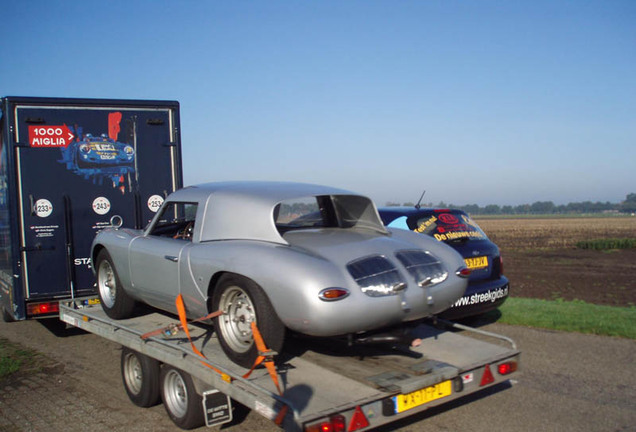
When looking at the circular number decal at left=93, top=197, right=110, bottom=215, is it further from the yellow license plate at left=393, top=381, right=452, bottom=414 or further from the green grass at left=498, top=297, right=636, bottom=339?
the green grass at left=498, top=297, right=636, bottom=339

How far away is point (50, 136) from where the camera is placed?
7.75m

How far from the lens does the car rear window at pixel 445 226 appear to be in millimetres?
7276

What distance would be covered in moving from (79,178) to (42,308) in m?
1.78

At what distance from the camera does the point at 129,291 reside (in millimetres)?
5852

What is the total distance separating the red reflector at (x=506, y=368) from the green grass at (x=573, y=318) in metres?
3.59

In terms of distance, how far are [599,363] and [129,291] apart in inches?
196

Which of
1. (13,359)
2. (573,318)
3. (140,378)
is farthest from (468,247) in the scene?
(13,359)

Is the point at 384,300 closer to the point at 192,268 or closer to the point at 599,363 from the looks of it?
the point at 192,268

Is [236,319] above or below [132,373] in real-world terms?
above

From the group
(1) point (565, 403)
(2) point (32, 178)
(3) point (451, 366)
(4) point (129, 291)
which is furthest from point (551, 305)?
(2) point (32, 178)

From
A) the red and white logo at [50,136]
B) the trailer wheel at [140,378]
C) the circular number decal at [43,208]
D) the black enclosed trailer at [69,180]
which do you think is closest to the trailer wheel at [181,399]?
the trailer wheel at [140,378]

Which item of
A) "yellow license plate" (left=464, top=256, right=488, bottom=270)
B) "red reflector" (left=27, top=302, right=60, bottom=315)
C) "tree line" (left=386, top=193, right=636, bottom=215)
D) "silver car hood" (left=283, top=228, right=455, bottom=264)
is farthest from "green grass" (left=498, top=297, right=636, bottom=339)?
"tree line" (left=386, top=193, right=636, bottom=215)

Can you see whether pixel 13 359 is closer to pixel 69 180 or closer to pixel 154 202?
pixel 69 180

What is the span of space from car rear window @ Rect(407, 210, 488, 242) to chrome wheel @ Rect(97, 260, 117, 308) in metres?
3.56
